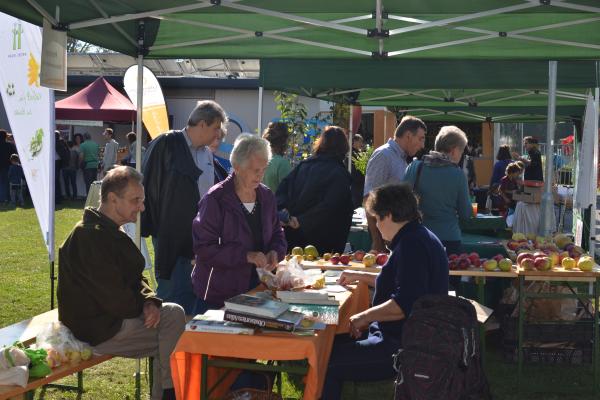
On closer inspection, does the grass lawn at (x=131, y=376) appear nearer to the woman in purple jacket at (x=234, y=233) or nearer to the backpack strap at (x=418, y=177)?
the woman in purple jacket at (x=234, y=233)

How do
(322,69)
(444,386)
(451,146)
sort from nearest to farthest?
(444,386) < (451,146) < (322,69)

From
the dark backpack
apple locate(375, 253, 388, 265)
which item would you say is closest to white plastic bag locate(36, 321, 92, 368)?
the dark backpack

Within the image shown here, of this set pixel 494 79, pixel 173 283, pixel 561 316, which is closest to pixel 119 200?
pixel 173 283

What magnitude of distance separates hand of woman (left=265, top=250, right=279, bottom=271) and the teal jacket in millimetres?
1626

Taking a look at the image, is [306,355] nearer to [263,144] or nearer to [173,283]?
[263,144]

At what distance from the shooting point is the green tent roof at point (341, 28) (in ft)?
16.1

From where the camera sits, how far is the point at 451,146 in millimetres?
5461

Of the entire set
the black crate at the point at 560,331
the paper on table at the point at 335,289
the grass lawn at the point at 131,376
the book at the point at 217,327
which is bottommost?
the grass lawn at the point at 131,376

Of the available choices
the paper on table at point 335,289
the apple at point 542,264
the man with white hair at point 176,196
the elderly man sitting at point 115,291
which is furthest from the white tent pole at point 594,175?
the elderly man sitting at point 115,291

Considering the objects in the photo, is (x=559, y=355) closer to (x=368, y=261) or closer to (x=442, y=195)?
(x=442, y=195)

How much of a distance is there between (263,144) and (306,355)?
1.30 meters

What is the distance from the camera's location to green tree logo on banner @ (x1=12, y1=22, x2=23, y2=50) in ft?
16.8

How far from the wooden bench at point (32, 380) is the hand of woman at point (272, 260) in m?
0.89

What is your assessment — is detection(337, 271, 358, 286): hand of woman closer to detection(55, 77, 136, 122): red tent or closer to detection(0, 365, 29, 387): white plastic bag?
detection(0, 365, 29, 387): white plastic bag
